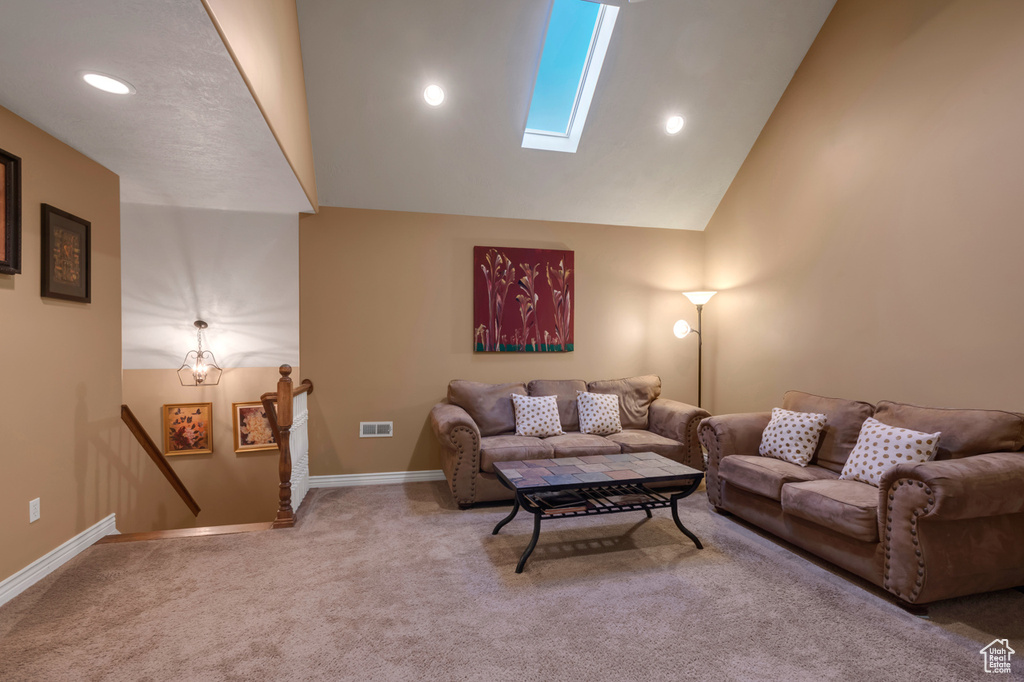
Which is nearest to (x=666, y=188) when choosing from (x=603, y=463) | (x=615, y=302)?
(x=615, y=302)

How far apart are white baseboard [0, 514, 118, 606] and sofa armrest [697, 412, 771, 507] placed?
4042 mm

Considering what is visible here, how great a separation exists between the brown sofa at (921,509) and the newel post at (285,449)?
9.98 ft

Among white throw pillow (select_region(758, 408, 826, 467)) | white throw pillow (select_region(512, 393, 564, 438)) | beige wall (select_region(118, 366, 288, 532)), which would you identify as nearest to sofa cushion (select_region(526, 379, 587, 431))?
white throw pillow (select_region(512, 393, 564, 438))

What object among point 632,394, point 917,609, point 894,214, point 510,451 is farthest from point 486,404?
point 894,214

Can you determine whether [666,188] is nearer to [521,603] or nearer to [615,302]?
[615,302]

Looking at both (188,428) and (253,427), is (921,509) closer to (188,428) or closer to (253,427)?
(253,427)

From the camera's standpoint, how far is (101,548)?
2.96 meters

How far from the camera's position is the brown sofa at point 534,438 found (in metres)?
3.65

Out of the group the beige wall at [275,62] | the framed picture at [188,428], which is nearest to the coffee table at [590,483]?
the beige wall at [275,62]

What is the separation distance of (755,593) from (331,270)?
383cm

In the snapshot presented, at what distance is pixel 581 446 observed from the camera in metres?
3.87

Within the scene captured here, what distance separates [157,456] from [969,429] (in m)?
5.34

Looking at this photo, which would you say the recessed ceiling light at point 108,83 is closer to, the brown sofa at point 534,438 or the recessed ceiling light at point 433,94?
the recessed ceiling light at point 433,94

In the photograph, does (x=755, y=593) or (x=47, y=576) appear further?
(x=47, y=576)
